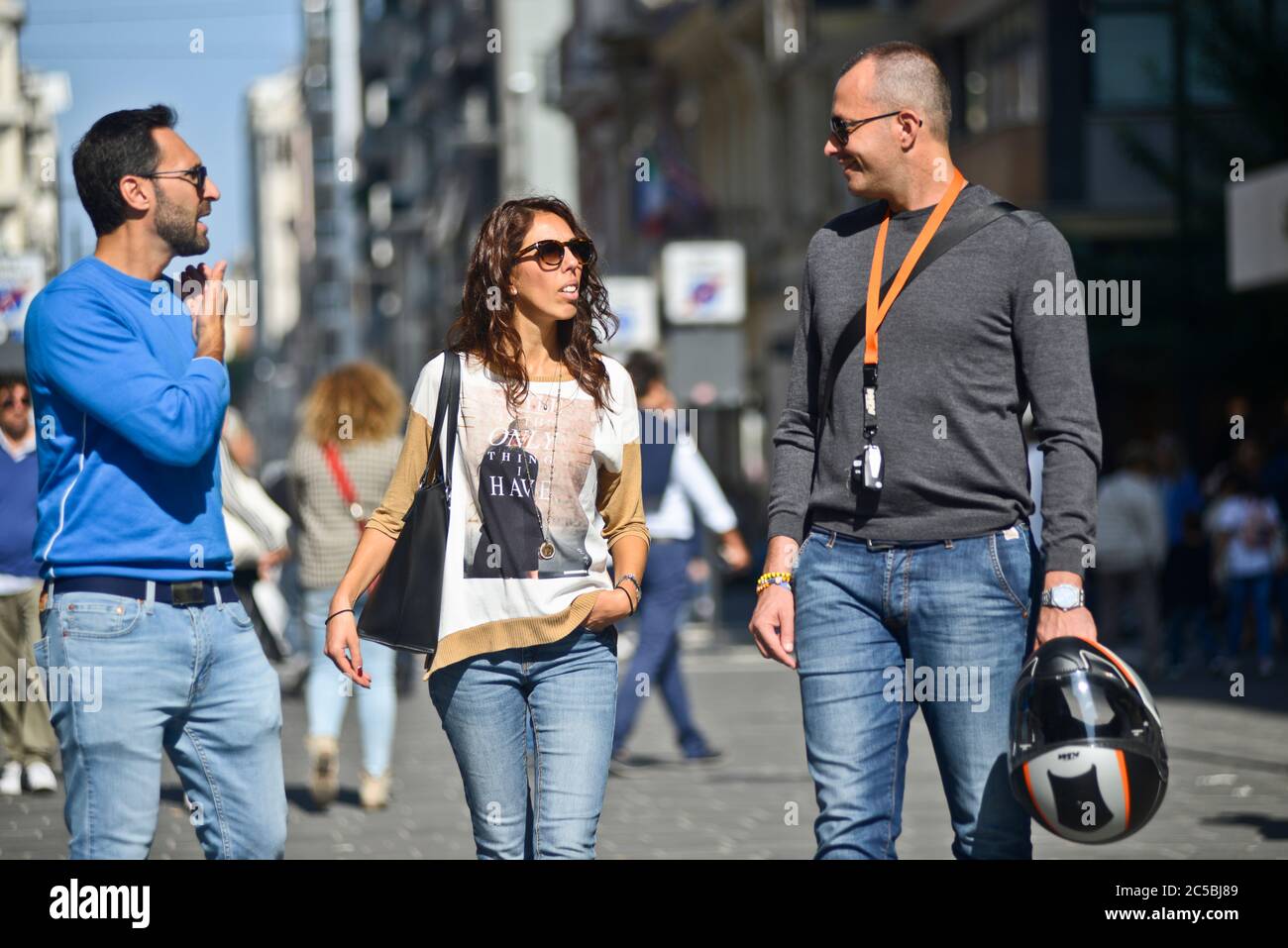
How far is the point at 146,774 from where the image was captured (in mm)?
4383

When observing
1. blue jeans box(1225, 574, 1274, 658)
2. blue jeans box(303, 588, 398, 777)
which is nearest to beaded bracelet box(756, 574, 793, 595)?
blue jeans box(303, 588, 398, 777)

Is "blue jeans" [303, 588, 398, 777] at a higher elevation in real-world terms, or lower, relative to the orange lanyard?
lower

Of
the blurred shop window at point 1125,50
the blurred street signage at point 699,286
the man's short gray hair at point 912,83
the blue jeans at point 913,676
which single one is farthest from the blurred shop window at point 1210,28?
the blue jeans at point 913,676

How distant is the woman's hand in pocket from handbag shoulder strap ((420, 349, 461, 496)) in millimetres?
395

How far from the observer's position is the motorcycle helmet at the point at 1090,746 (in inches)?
160

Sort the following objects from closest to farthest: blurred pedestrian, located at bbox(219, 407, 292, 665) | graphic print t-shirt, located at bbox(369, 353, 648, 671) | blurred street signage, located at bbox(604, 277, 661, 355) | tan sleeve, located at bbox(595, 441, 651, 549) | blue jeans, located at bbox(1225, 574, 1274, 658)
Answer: graphic print t-shirt, located at bbox(369, 353, 648, 671), tan sleeve, located at bbox(595, 441, 651, 549), blurred pedestrian, located at bbox(219, 407, 292, 665), blue jeans, located at bbox(1225, 574, 1274, 658), blurred street signage, located at bbox(604, 277, 661, 355)

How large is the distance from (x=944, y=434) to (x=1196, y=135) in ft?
64.4

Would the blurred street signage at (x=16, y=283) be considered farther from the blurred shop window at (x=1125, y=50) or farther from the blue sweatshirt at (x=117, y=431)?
the blue sweatshirt at (x=117, y=431)

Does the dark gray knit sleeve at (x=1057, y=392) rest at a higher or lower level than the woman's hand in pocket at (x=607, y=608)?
higher

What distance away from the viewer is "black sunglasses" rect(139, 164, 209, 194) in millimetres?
4512

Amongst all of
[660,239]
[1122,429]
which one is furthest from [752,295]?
[1122,429]

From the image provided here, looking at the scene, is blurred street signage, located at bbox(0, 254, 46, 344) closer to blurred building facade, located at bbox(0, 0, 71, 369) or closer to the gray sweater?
blurred building facade, located at bbox(0, 0, 71, 369)

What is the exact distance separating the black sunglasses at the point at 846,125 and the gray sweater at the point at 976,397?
0.26 m

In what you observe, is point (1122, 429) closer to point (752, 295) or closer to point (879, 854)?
point (752, 295)
